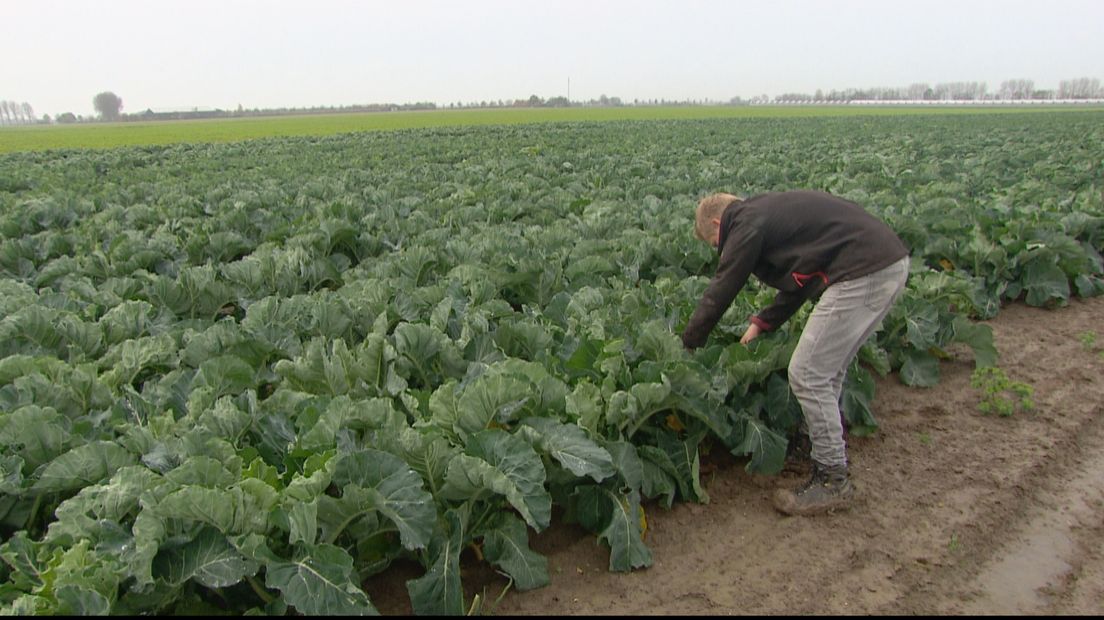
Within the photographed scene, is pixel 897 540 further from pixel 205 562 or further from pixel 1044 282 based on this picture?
pixel 1044 282

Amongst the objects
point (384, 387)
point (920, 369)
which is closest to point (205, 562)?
point (384, 387)

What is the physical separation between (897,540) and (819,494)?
0.41m

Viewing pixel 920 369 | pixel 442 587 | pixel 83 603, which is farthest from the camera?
pixel 920 369

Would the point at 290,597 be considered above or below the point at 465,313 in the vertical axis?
below

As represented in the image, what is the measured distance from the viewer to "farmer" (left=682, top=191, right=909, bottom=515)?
3.45 metres

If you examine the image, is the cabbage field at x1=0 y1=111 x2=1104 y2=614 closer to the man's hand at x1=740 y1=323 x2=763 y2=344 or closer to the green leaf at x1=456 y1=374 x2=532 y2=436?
the green leaf at x1=456 y1=374 x2=532 y2=436

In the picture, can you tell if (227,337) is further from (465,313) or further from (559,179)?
(559,179)

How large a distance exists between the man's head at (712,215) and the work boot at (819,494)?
52.9 inches

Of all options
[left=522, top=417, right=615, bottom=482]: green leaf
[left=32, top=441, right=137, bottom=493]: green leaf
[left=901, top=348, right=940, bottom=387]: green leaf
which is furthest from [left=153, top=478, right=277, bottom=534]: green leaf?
[left=901, top=348, right=940, bottom=387]: green leaf

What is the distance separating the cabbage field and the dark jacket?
60 centimetres

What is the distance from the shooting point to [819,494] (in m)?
3.68

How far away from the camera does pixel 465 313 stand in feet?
14.7

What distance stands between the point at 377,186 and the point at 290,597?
10.9m

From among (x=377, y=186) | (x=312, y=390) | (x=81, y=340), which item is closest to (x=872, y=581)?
(x=312, y=390)
